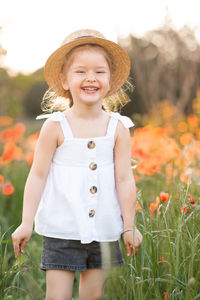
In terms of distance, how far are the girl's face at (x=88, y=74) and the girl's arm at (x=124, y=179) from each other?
0.20 metres

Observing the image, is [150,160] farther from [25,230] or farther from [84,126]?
[25,230]

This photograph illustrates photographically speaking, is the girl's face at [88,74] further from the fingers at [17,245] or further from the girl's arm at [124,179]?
the fingers at [17,245]

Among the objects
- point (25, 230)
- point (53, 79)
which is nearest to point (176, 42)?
point (53, 79)

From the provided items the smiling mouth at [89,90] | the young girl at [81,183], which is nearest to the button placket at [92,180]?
the young girl at [81,183]

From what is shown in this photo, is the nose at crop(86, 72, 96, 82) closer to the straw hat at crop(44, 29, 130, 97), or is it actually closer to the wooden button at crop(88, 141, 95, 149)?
the straw hat at crop(44, 29, 130, 97)

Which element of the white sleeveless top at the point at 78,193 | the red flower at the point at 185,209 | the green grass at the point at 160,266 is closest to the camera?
the green grass at the point at 160,266

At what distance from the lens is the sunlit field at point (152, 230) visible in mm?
1622

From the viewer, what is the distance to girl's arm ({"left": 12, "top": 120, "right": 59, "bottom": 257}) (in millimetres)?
1818

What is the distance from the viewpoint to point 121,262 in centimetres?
199

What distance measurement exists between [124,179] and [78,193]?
24 cm

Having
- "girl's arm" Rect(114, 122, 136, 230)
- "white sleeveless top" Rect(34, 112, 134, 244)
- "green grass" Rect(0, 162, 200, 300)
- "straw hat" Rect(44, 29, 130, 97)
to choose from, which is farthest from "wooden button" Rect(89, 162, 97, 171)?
"straw hat" Rect(44, 29, 130, 97)

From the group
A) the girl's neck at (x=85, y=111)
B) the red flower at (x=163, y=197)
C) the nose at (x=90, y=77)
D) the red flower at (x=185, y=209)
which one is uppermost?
the nose at (x=90, y=77)

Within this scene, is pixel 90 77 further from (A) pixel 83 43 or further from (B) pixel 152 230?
(B) pixel 152 230

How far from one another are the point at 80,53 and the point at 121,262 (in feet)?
3.34
